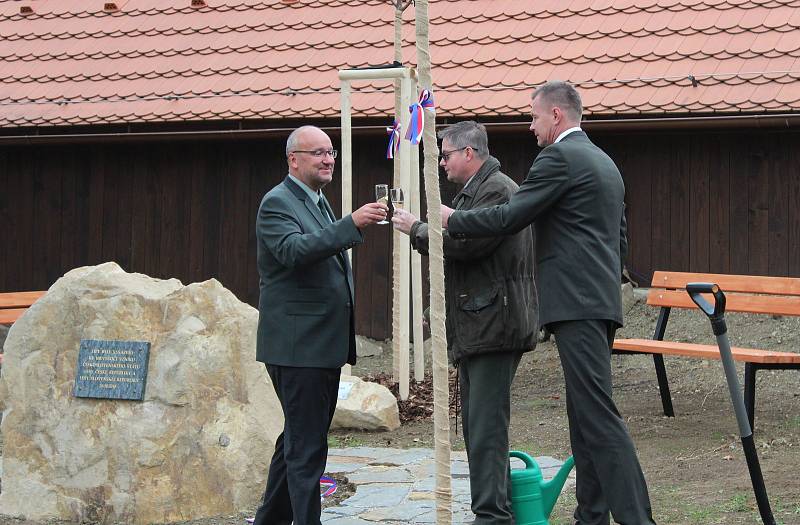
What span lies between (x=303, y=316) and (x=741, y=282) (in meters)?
4.49

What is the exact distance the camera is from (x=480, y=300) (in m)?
5.35

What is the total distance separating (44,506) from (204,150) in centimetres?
678

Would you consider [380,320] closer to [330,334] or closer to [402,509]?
[402,509]

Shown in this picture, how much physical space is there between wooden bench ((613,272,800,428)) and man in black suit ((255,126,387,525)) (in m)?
3.04

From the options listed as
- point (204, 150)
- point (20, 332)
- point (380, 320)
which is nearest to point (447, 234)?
point (20, 332)

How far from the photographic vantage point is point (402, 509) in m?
6.10

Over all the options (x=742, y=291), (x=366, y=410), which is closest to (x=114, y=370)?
(x=366, y=410)

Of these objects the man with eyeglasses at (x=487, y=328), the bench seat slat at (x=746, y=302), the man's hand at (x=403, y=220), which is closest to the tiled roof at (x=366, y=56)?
the bench seat slat at (x=746, y=302)

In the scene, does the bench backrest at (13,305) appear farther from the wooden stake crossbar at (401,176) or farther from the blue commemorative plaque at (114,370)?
the blue commemorative plaque at (114,370)

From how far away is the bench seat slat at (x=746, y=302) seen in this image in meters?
8.26

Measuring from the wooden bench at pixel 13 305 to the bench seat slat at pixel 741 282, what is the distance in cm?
474

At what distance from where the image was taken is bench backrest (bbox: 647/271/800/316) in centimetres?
835

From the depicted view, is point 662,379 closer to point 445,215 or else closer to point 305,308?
point 445,215

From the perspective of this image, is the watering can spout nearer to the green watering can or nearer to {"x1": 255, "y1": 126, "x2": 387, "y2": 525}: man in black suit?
the green watering can
